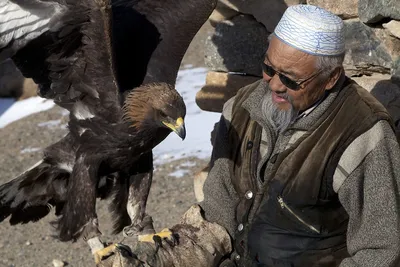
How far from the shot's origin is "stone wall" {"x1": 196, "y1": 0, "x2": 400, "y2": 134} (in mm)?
4645

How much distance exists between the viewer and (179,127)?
196 inches

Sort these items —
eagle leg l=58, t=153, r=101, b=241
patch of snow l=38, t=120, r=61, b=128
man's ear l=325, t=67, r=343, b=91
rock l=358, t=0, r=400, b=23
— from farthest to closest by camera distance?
patch of snow l=38, t=120, r=61, b=128 < eagle leg l=58, t=153, r=101, b=241 < rock l=358, t=0, r=400, b=23 < man's ear l=325, t=67, r=343, b=91

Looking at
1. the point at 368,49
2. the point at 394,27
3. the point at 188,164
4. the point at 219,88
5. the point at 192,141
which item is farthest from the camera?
the point at 192,141

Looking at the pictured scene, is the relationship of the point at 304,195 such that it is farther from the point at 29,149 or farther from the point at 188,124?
the point at 29,149

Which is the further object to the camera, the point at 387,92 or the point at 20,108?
the point at 20,108

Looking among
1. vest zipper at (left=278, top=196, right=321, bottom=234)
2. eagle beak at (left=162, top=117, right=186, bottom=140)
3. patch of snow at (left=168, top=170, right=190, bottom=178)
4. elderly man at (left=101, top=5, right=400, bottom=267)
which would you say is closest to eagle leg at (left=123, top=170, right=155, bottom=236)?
eagle beak at (left=162, top=117, right=186, bottom=140)

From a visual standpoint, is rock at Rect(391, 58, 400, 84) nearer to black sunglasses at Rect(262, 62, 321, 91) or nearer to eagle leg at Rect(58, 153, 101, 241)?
black sunglasses at Rect(262, 62, 321, 91)

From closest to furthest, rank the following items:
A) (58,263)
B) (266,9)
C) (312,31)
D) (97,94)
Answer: (312,31) < (97,94) < (266,9) < (58,263)

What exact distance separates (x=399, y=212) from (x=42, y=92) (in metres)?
2.89

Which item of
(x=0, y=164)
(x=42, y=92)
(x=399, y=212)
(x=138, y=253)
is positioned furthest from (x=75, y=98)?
(x=0, y=164)

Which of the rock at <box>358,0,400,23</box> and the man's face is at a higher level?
the man's face

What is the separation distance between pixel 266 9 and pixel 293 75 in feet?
7.14

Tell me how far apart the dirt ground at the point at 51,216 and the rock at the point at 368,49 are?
2.37 metres

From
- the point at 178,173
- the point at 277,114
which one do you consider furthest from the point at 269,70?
the point at 178,173
